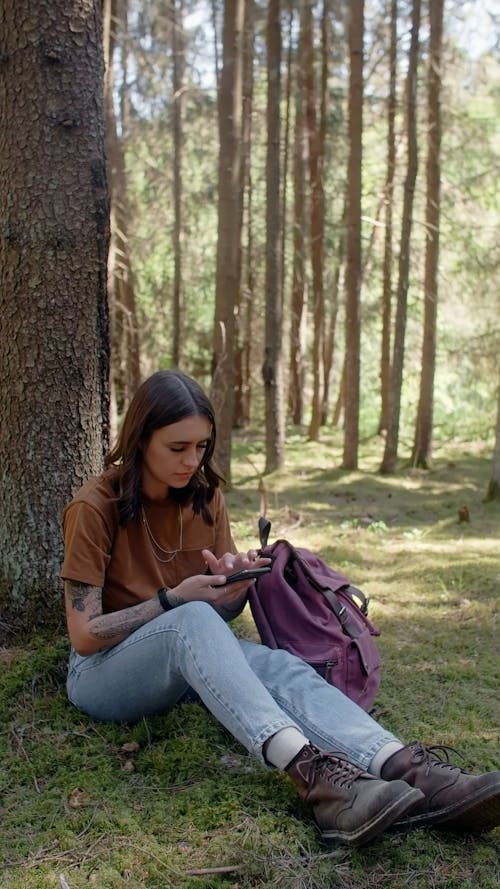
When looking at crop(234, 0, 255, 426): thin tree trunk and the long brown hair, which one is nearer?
the long brown hair

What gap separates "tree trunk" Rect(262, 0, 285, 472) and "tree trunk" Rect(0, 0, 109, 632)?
7551 millimetres

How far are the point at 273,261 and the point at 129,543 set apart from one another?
28.8 feet

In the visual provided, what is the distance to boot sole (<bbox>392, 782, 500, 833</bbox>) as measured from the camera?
2.51 meters

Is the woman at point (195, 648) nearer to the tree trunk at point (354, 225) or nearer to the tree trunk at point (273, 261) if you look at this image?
the tree trunk at point (273, 261)

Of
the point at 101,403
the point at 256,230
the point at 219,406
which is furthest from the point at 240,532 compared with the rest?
the point at 256,230

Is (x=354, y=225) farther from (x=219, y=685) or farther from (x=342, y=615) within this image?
(x=219, y=685)

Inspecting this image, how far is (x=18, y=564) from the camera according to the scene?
3736mm

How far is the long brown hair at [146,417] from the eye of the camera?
9.69 feet

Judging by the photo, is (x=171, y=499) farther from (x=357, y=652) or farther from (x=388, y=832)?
(x=388, y=832)

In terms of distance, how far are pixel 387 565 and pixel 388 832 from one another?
13.8 ft

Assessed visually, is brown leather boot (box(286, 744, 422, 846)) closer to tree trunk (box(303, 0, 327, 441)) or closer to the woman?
the woman

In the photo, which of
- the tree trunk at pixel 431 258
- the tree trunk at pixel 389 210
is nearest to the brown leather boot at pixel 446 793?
the tree trunk at pixel 389 210

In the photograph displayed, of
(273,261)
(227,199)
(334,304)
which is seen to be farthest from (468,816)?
(334,304)

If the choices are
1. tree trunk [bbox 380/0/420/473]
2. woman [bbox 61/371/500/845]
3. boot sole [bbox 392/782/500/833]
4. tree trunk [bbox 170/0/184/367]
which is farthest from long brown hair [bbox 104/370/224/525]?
tree trunk [bbox 170/0/184/367]
